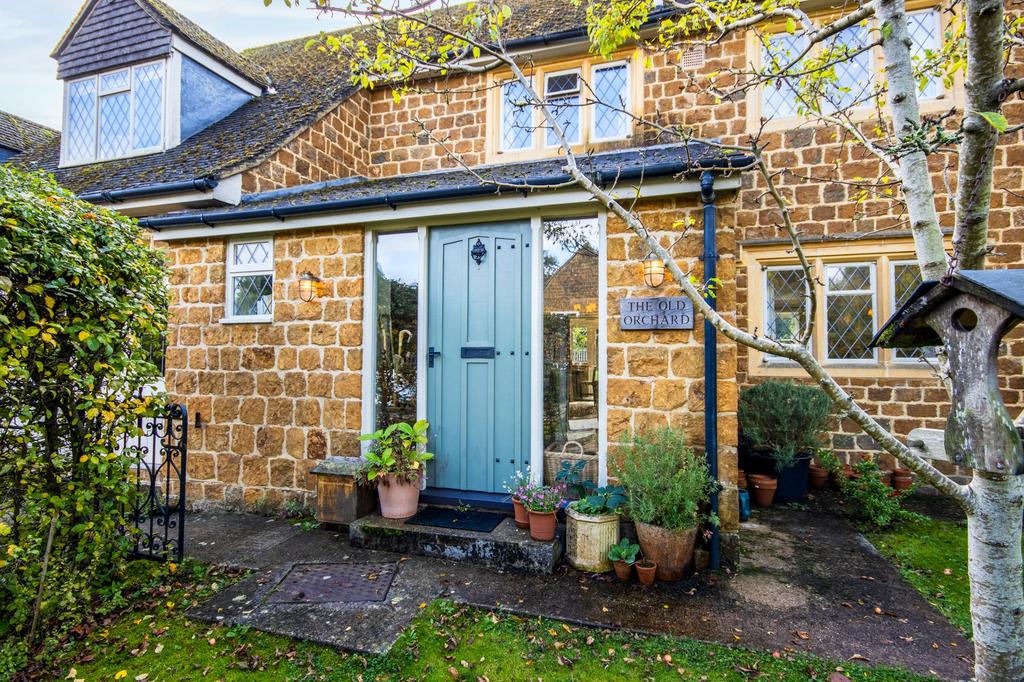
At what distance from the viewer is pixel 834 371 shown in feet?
22.6

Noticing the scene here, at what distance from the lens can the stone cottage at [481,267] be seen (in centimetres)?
467

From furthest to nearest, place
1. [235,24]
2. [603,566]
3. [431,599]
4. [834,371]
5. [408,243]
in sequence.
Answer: [235,24]
[834,371]
[408,243]
[603,566]
[431,599]

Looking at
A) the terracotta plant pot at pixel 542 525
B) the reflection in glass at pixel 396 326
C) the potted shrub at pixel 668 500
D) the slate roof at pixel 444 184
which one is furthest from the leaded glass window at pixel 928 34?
the terracotta plant pot at pixel 542 525

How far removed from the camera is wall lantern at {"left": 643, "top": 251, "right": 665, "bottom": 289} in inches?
175

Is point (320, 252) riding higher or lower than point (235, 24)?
lower

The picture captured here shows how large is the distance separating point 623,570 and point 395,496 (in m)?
2.15

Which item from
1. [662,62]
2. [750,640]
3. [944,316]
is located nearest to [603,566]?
[750,640]

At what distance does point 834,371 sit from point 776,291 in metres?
1.31

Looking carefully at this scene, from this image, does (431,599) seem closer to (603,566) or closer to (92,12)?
(603,566)

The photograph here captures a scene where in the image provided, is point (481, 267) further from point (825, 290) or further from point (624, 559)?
point (825, 290)

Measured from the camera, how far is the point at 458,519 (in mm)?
4766

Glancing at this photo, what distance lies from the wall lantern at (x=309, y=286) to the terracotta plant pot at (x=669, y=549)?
13.3 ft

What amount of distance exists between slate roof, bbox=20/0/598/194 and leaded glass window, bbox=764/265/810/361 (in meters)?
4.57

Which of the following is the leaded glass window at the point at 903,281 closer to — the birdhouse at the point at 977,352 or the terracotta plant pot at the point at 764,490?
the terracotta plant pot at the point at 764,490
